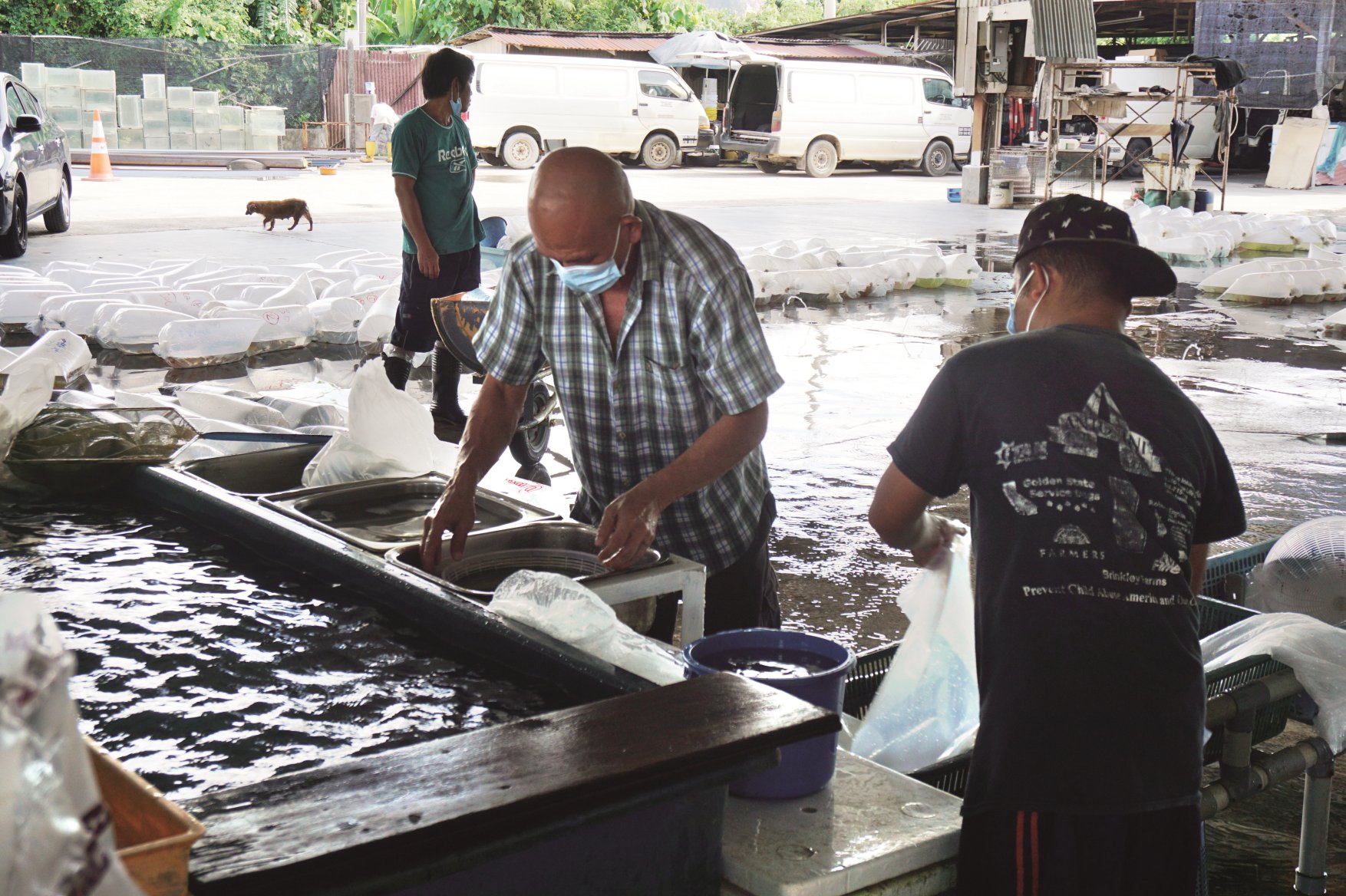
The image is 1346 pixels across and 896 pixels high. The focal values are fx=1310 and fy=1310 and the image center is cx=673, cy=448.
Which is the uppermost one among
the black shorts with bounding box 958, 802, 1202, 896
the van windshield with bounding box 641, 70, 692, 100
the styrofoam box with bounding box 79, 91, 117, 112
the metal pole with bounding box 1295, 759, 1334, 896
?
the van windshield with bounding box 641, 70, 692, 100

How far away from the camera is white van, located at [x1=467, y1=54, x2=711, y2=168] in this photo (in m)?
23.8

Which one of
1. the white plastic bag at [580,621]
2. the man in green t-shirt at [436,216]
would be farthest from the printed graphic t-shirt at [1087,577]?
the man in green t-shirt at [436,216]

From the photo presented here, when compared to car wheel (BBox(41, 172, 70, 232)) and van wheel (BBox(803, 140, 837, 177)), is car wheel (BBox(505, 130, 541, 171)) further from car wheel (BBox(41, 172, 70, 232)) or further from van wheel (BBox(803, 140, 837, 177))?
car wheel (BBox(41, 172, 70, 232))

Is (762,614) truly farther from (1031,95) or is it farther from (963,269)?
(1031,95)

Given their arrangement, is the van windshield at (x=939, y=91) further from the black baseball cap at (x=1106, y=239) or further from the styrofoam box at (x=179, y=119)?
the black baseball cap at (x=1106, y=239)

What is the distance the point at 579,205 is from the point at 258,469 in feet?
5.48

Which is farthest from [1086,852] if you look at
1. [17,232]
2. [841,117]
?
[841,117]

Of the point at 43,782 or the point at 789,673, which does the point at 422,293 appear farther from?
the point at 43,782

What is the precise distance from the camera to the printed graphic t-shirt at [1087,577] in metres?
1.89

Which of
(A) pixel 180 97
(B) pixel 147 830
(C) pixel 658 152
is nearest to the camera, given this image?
(B) pixel 147 830

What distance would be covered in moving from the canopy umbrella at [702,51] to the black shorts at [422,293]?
22.3 m

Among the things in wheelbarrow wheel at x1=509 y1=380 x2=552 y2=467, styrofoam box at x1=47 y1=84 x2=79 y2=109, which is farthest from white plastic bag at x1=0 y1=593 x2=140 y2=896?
styrofoam box at x1=47 y1=84 x2=79 y2=109

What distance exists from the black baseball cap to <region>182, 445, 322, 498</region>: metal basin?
7.78ft

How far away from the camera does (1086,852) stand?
1.92 m
